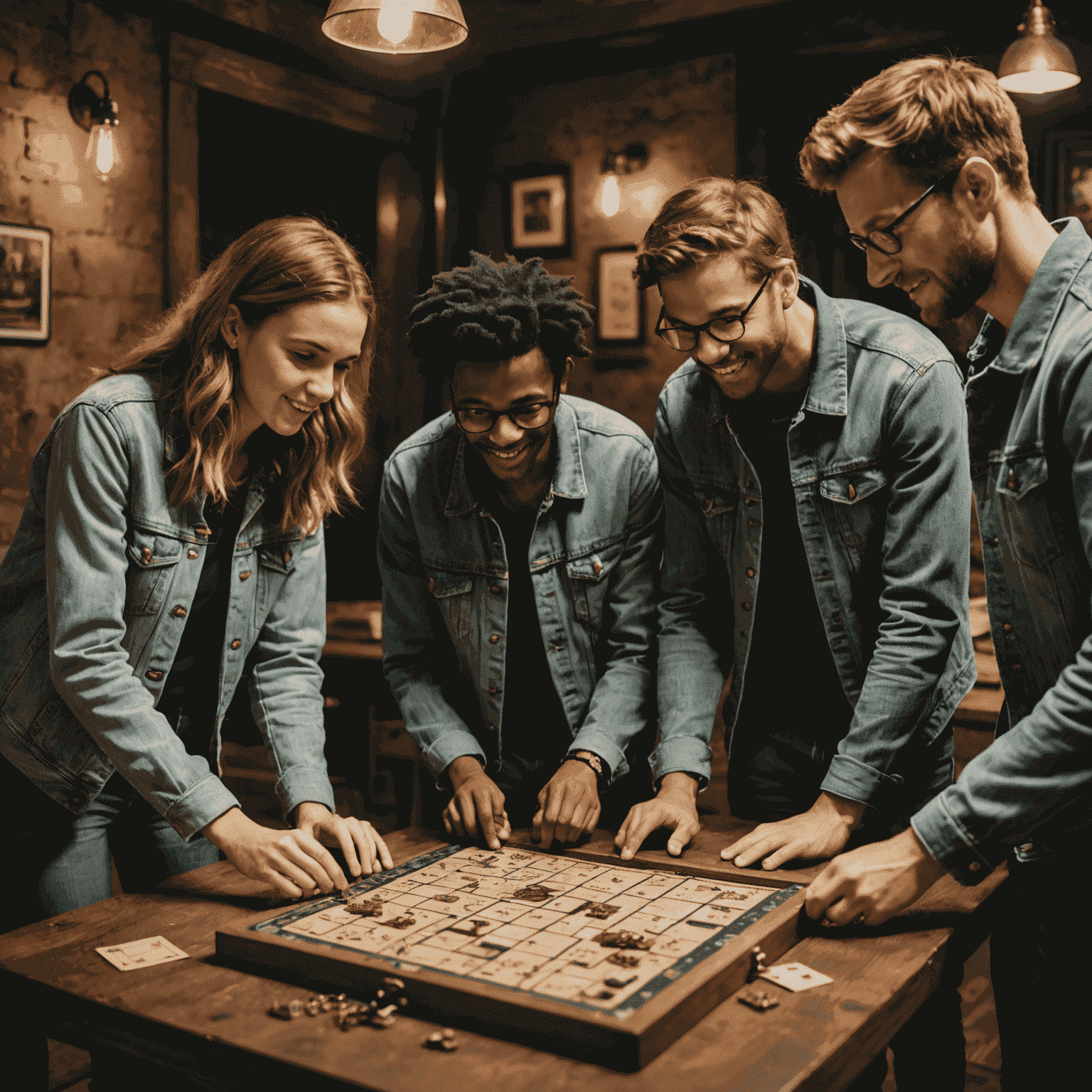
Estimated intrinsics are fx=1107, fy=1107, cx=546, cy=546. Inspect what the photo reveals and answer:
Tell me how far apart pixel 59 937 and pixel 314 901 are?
0.36m

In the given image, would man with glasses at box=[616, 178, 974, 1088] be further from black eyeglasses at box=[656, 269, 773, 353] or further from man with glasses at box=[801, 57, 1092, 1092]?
man with glasses at box=[801, 57, 1092, 1092]

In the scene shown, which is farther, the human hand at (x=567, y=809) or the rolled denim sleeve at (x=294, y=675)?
the rolled denim sleeve at (x=294, y=675)

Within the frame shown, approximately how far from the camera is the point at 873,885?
4.98ft

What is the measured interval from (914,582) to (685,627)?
0.47 meters

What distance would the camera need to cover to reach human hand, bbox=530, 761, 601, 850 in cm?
191

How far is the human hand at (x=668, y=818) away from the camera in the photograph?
6.12 feet

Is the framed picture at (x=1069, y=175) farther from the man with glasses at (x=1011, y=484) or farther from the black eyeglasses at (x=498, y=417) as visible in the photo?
the black eyeglasses at (x=498, y=417)

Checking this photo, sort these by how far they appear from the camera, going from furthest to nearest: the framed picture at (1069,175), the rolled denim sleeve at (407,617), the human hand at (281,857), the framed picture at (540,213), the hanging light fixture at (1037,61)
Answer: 1. the framed picture at (540,213)
2. the framed picture at (1069,175)
3. the hanging light fixture at (1037,61)
4. the rolled denim sleeve at (407,617)
5. the human hand at (281,857)

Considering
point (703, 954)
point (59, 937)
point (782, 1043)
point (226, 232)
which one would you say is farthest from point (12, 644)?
point (226, 232)

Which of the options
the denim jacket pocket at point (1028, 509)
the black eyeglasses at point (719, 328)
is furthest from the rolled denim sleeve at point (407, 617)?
the denim jacket pocket at point (1028, 509)

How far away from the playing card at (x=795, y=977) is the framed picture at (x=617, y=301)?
4.20 m

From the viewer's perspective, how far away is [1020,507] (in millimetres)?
1589

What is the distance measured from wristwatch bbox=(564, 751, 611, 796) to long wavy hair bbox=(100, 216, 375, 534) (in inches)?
27.5

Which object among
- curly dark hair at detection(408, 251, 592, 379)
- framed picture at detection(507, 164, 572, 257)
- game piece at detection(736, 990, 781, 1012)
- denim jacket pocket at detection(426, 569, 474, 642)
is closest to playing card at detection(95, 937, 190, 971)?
game piece at detection(736, 990, 781, 1012)
